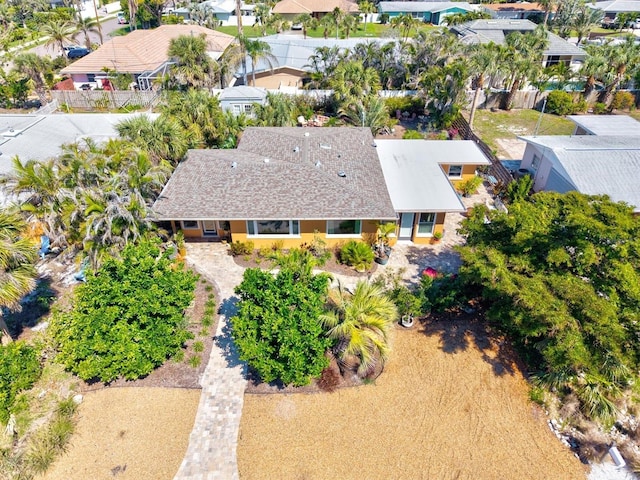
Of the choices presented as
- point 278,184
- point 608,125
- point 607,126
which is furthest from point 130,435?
point 608,125

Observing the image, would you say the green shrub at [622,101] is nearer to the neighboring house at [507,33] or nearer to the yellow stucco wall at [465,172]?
the neighboring house at [507,33]

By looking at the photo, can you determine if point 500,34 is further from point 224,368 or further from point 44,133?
point 224,368

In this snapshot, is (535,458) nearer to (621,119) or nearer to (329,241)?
Result: (329,241)

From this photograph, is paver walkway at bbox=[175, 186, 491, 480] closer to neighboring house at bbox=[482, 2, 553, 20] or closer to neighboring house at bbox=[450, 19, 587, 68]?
neighboring house at bbox=[450, 19, 587, 68]

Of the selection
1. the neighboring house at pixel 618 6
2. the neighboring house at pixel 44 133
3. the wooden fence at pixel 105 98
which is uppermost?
the neighboring house at pixel 618 6

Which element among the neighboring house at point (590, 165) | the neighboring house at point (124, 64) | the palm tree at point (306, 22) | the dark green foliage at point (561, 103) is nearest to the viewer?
the neighboring house at point (590, 165)

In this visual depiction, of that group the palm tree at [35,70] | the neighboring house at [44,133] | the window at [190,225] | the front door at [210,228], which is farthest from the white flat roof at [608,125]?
the palm tree at [35,70]

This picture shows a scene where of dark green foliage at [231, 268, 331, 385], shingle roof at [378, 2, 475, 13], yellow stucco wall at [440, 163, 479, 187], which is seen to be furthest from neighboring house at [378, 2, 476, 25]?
dark green foliage at [231, 268, 331, 385]
